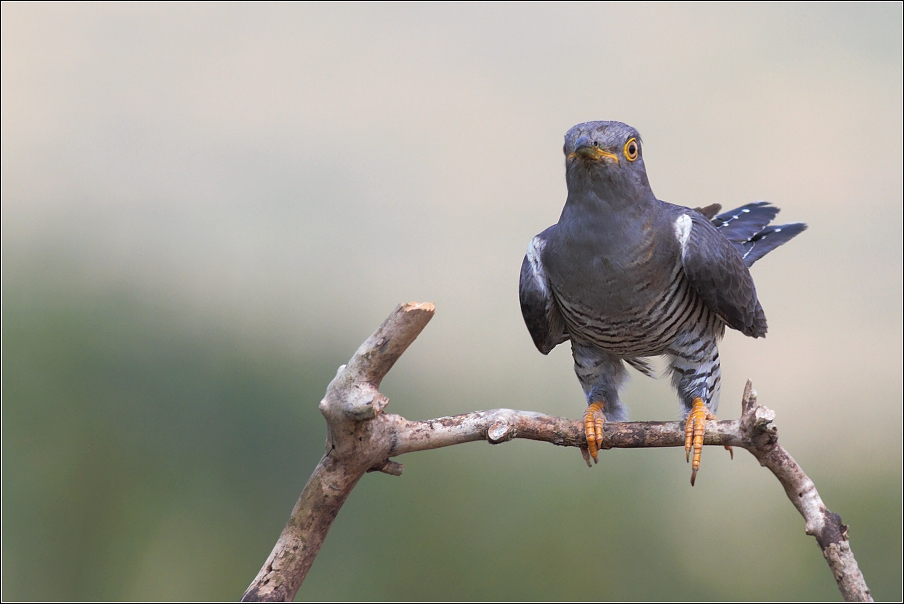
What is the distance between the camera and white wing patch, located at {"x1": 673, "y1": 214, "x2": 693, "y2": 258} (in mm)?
2203

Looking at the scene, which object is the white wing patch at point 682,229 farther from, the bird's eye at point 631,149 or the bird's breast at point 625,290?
the bird's eye at point 631,149

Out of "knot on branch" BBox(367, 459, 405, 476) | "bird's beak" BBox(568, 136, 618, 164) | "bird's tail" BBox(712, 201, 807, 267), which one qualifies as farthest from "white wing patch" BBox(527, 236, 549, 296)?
"bird's tail" BBox(712, 201, 807, 267)

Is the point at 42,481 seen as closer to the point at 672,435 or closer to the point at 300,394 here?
the point at 300,394

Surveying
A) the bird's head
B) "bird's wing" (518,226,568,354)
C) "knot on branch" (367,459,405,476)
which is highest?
the bird's head

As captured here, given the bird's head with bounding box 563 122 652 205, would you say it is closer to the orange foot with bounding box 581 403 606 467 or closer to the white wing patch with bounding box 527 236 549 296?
the white wing patch with bounding box 527 236 549 296

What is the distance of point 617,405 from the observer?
2518mm

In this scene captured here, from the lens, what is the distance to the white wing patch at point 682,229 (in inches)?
86.7

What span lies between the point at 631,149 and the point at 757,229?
3.19 feet

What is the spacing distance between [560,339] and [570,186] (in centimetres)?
64

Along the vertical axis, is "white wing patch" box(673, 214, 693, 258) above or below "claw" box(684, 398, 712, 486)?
above

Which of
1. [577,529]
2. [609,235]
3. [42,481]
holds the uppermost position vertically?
[609,235]

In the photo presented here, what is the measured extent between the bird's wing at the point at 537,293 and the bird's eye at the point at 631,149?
318 millimetres

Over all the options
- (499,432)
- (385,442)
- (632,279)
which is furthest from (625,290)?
(385,442)

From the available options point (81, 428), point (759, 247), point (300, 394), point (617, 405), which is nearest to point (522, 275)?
point (617, 405)
